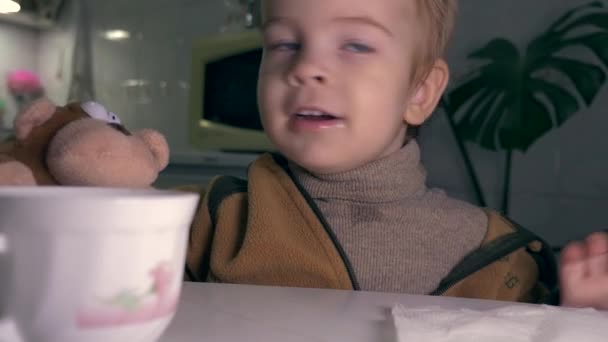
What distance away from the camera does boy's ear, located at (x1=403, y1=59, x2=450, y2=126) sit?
2.79 ft

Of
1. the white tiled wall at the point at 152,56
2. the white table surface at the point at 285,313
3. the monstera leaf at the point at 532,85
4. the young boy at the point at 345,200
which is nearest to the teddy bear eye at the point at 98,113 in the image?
the white table surface at the point at 285,313

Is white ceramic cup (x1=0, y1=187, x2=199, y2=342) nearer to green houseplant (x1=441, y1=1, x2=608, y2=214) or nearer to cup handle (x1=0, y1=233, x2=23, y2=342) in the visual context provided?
Result: cup handle (x1=0, y1=233, x2=23, y2=342)

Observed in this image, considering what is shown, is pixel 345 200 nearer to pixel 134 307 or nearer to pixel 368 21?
pixel 368 21

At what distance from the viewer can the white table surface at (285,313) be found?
1.07 ft

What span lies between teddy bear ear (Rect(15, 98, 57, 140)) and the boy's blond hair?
518mm

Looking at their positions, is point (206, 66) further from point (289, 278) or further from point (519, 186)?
point (289, 278)

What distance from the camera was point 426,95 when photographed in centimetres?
88

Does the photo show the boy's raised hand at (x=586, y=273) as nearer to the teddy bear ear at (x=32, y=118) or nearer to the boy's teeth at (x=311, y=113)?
the boy's teeth at (x=311, y=113)

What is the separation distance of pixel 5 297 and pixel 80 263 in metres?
0.03

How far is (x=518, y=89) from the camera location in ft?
6.24

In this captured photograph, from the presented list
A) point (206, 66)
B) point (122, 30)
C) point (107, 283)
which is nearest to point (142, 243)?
point (107, 283)

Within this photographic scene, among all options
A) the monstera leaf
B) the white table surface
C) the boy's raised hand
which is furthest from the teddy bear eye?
the monstera leaf

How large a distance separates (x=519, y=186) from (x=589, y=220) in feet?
0.79

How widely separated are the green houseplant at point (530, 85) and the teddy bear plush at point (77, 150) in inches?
65.2
